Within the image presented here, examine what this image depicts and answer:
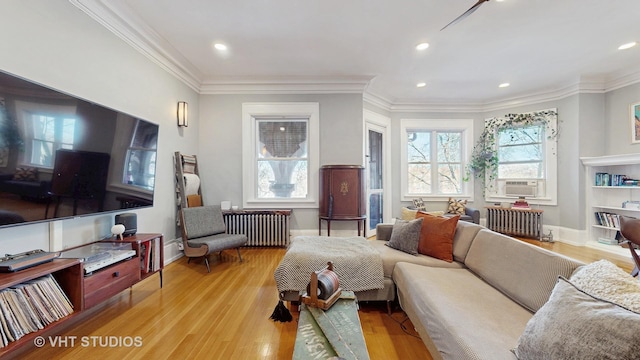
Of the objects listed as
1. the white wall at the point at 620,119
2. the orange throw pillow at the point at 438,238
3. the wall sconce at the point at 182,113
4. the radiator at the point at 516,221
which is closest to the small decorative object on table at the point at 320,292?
the orange throw pillow at the point at 438,238

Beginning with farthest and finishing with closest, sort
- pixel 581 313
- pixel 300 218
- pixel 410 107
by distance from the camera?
1. pixel 410 107
2. pixel 300 218
3. pixel 581 313

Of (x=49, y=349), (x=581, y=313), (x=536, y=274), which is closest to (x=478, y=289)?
(x=536, y=274)

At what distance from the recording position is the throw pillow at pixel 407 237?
2398 millimetres

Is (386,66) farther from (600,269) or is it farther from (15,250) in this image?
(15,250)

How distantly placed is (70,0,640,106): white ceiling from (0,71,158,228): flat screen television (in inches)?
43.9

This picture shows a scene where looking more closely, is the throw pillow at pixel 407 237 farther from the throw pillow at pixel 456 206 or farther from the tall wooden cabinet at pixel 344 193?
the throw pillow at pixel 456 206

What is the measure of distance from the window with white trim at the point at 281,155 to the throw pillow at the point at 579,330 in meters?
3.44

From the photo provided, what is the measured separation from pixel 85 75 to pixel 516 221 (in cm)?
666

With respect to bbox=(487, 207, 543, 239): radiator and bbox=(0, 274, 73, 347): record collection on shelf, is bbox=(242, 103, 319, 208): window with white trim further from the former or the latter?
bbox=(487, 207, 543, 239): radiator

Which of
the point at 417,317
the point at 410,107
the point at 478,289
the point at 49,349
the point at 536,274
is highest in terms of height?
the point at 410,107

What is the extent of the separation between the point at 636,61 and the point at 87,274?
710cm

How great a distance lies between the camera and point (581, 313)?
3.01ft

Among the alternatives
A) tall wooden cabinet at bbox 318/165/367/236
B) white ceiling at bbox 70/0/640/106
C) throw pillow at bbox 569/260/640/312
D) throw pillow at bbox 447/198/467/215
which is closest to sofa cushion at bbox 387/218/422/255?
throw pillow at bbox 569/260/640/312

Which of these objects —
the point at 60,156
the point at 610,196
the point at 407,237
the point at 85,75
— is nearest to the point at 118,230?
the point at 60,156
